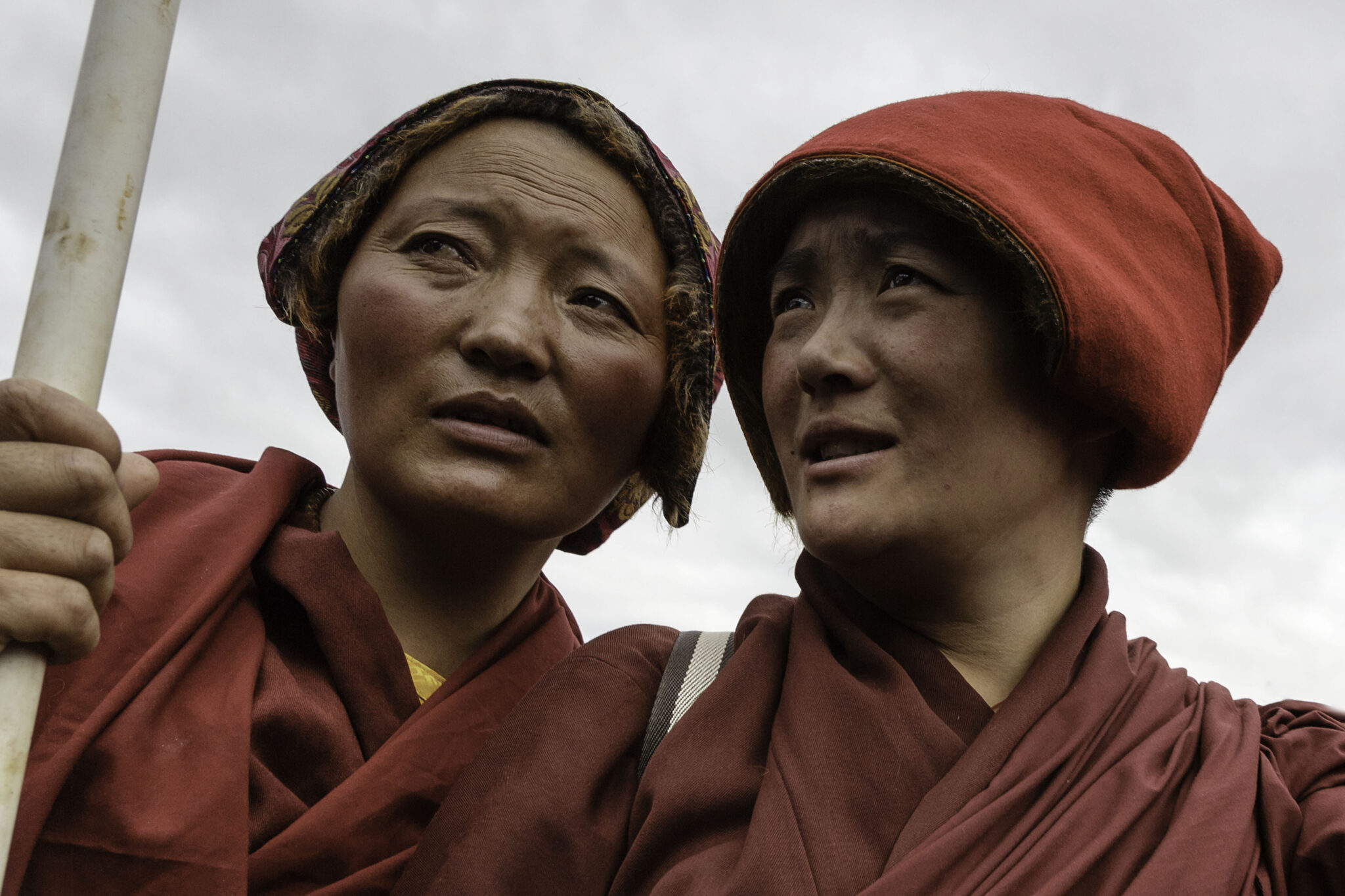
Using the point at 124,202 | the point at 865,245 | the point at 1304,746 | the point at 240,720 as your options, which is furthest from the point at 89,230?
the point at 1304,746

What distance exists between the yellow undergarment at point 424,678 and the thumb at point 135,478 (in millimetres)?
963

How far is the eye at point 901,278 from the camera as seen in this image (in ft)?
7.73

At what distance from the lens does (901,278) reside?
7.82 feet

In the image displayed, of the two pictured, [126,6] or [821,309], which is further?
[821,309]

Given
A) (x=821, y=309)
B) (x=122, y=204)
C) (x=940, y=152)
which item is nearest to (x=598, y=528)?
(x=821, y=309)

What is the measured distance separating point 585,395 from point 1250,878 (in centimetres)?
171

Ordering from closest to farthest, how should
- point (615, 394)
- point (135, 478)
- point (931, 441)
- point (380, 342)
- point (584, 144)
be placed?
point (135, 478)
point (931, 441)
point (380, 342)
point (615, 394)
point (584, 144)

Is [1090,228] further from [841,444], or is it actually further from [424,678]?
[424,678]

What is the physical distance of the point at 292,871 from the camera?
237cm

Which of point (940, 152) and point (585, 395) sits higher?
point (940, 152)

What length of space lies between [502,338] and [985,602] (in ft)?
3.96

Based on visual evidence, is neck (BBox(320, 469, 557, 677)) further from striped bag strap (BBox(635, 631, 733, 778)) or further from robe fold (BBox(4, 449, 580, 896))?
striped bag strap (BBox(635, 631, 733, 778))

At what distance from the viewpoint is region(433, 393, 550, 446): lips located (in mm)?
2822

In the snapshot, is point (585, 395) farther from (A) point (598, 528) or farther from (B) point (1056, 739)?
(B) point (1056, 739)
